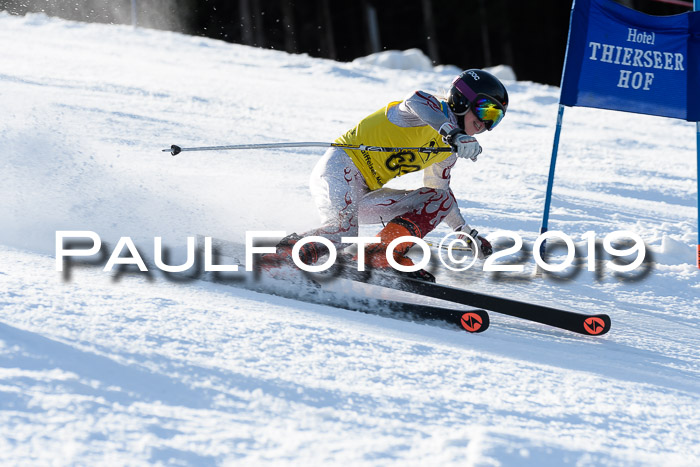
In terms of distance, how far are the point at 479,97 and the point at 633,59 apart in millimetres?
1366

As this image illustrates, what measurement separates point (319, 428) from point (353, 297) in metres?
1.48

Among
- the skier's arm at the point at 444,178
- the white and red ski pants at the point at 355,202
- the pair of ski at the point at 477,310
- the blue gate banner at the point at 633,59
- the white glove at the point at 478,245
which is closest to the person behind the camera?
the pair of ski at the point at 477,310

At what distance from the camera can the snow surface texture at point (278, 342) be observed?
2.12 meters

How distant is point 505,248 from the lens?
519 centimetres

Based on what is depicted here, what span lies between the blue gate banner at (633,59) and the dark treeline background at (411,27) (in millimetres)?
19805

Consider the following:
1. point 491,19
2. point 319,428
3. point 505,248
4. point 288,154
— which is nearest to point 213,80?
point 288,154

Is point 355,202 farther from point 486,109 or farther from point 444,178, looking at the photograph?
point 486,109

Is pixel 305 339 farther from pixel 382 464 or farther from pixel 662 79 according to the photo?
pixel 662 79

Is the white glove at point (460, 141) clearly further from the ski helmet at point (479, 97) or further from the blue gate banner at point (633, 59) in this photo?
the blue gate banner at point (633, 59)

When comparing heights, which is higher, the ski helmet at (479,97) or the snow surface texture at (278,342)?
the ski helmet at (479,97)

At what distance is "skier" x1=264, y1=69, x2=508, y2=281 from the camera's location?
3998mm

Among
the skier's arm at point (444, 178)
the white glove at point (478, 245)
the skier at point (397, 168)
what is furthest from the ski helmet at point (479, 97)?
the white glove at point (478, 245)

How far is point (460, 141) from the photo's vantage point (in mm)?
3727

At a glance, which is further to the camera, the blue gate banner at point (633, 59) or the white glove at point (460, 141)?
the blue gate banner at point (633, 59)
